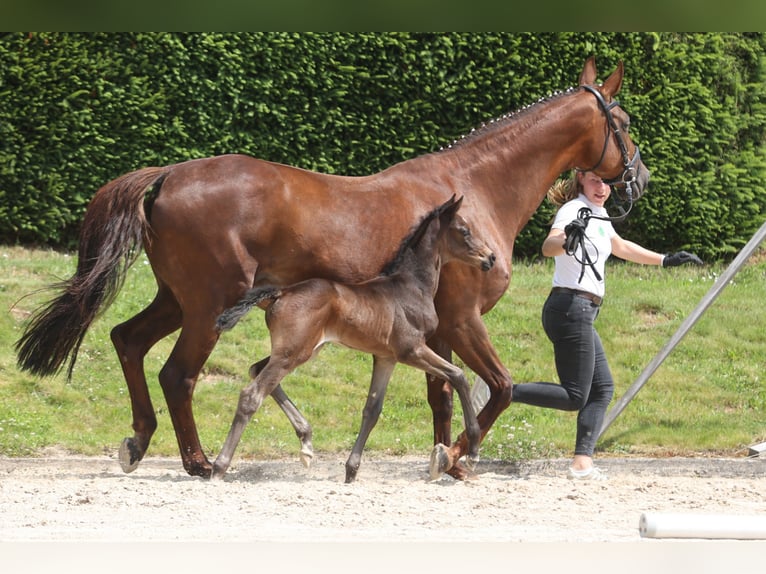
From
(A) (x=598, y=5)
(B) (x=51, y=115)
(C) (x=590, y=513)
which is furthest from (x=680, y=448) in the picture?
(B) (x=51, y=115)

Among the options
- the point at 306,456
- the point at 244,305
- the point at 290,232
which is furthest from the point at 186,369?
the point at 290,232

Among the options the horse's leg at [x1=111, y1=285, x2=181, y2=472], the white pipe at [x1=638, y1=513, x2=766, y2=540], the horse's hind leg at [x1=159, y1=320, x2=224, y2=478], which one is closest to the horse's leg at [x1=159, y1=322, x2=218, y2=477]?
the horse's hind leg at [x1=159, y1=320, x2=224, y2=478]

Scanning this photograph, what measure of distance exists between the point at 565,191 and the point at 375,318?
74.7 inches

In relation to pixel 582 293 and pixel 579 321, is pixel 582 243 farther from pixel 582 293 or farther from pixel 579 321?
pixel 579 321

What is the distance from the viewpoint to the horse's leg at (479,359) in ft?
21.8

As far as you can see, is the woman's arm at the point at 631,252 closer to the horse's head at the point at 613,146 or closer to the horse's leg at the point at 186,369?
the horse's head at the point at 613,146

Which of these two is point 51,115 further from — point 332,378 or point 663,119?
point 663,119

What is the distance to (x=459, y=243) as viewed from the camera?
21.4 ft

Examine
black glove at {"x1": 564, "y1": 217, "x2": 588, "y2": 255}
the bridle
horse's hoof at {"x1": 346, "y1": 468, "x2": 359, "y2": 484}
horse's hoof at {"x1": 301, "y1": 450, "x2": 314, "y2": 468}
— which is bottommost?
horse's hoof at {"x1": 346, "y1": 468, "x2": 359, "y2": 484}

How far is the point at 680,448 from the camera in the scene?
8172mm

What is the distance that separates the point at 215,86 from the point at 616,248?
462cm

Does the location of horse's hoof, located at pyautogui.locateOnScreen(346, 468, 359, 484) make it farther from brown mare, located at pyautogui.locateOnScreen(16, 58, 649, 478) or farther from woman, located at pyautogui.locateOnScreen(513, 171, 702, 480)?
woman, located at pyautogui.locateOnScreen(513, 171, 702, 480)

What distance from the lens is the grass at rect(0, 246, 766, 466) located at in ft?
26.6

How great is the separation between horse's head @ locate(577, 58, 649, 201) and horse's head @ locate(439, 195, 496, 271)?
1.10 metres
